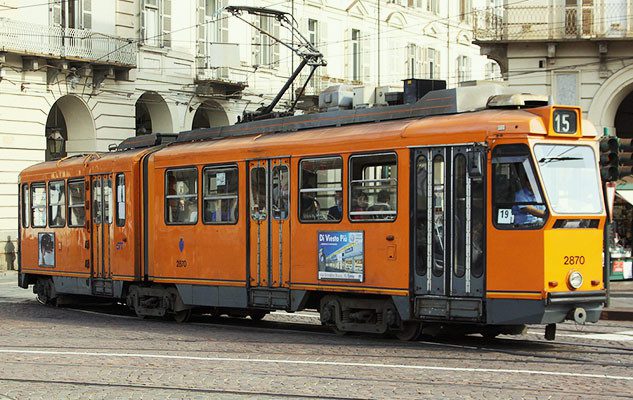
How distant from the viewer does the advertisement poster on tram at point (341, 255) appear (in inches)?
594

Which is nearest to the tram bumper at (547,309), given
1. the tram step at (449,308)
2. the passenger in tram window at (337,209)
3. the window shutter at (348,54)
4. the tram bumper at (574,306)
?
the tram bumper at (574,306)

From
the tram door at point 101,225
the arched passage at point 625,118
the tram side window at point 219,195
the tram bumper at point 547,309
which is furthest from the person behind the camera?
the arched passage at point 625,118

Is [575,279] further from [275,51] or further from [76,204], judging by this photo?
[275,51]

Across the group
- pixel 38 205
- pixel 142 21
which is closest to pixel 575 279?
pixel 38 205

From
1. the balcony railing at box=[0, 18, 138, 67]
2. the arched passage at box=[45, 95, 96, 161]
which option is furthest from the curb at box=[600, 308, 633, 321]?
the arched passage at box=[45, 95, 96, 161]

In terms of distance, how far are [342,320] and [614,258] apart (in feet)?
49.2

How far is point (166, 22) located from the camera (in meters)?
39.7

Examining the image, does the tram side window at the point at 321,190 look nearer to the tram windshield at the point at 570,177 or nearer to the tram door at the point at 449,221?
the tram door at the point at 449,221

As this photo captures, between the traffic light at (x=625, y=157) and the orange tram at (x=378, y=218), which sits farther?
the traffic light at (x=625, y=157)

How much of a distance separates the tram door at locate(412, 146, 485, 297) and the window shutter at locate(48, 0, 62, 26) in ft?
77.2

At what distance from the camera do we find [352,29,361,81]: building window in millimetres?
48872

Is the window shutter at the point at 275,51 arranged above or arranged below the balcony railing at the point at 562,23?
above

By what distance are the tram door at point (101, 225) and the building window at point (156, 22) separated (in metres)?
18.8

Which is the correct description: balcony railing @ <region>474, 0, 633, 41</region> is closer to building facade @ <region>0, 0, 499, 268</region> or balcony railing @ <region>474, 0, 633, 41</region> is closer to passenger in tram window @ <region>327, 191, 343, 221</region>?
building facade @ <region>0, 0, 499, 268</region>
